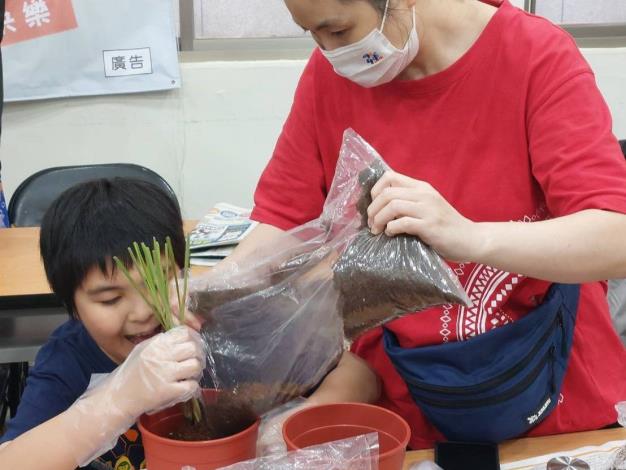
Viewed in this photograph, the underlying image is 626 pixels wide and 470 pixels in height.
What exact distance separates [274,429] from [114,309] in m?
0.32

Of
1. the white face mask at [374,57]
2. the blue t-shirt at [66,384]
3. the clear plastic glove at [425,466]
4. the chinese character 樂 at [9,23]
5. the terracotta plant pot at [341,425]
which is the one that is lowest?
the blue t-shirt at [66,384]

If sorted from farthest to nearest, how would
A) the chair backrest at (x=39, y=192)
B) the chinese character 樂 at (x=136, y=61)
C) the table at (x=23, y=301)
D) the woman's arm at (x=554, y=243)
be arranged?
the chinese character 樂 at (x=136, y=61), the chair backrest at (x=39, y=192), the table at (x=23, y=301), the woman's arm at (x=554, y=243)

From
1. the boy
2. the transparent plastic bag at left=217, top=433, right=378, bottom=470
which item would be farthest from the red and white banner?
the transparent plastic bag at left=217, top=433, right=378, bottom=470

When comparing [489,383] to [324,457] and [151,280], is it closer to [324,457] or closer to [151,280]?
[324,457]

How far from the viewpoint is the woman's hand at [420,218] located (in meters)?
0.79

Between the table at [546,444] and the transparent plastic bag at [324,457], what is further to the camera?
the table at [546,444]

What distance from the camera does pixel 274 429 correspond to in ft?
2.85

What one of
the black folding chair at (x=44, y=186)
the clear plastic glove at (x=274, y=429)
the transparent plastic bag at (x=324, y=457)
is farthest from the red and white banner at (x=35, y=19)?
the transparent plastic bag at (x=324, y=457)

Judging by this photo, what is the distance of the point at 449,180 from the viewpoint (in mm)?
1004

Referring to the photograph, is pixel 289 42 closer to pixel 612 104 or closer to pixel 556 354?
pixel 612 104

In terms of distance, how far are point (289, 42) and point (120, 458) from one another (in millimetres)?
2324

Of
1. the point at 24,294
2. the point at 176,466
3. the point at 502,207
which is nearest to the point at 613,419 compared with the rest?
the point at 502,207

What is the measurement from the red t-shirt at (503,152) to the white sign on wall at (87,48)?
2035 mm

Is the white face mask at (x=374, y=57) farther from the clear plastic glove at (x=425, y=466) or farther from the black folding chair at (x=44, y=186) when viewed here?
the black folding chair at (x=44, y=186)
